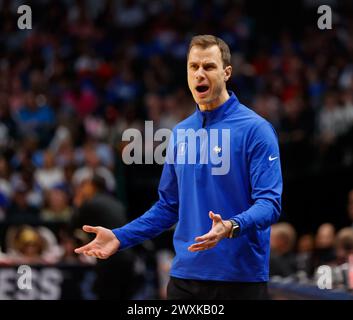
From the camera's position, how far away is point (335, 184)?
1139 cm

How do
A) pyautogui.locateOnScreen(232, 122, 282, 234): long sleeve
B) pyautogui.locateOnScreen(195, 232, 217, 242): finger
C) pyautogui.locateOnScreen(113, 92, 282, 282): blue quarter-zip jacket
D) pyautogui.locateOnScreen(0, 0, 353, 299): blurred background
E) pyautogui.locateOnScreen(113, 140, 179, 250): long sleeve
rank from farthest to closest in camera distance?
pyautogui.locateOnScreen(0, 0, 353, 299): blurred background
pyautogui.locateOnScreen(113, 140, 179, 250): long sleeve
pyautogui.locateOnScreen(113, 92, 282, 282): blue quarter-zip jacket
pyautogui.locateOnScreen(232, 122, 282, 234): long sleeve
pyautogui.locateOnScreen(195, 232, 217, 242): finger

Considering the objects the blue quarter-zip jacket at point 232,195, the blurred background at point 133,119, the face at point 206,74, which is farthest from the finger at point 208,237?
the blurred background at point 133,119

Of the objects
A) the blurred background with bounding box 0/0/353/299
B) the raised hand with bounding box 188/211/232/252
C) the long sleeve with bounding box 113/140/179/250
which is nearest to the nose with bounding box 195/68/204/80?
the long sleeve with bounding box 113/140/179/250

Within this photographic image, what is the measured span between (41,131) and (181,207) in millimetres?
8950

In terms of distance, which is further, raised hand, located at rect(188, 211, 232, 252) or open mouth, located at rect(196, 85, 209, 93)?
open mouth, located at rect(196, 85, 209, 93)

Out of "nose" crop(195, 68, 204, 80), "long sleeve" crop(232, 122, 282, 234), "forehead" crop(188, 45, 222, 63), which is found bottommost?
"long sleeve" crop(232, 122, 282, 234)

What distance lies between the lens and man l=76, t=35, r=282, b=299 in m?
4.38

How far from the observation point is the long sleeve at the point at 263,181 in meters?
4.19

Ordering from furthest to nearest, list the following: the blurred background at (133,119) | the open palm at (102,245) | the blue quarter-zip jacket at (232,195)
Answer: the blurred background at (133,119) → the open palm at (102,245) → the blue quarter-zip jacket at (232,195)

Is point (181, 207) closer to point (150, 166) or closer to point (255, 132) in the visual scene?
point (255, 132)

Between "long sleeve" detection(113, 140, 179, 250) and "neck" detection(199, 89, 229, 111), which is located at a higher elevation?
"neck" detection(199, 89, 229, 111)

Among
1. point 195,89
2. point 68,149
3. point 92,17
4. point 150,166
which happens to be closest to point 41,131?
point 68,149

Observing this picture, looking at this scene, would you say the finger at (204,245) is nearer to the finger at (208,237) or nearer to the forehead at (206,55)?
the finger at (208,237)

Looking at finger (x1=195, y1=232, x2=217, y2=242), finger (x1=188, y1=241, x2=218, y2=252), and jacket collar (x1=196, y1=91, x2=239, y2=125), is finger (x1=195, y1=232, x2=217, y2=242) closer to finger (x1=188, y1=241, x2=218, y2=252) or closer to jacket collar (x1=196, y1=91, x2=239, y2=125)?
finger (x1=188, y1=241, x2=218, y2=252)
